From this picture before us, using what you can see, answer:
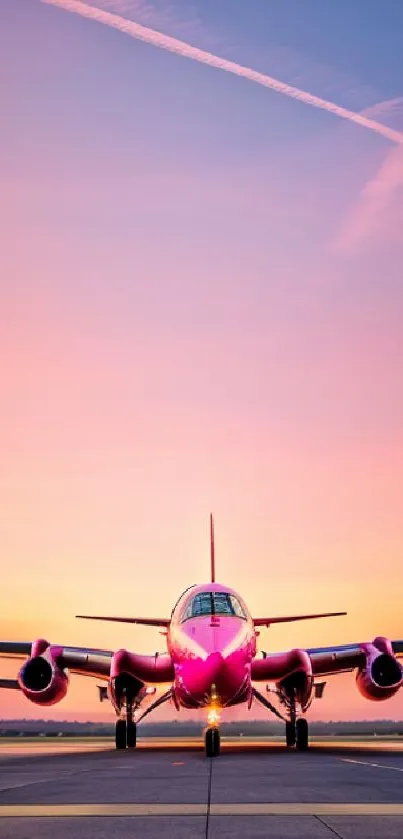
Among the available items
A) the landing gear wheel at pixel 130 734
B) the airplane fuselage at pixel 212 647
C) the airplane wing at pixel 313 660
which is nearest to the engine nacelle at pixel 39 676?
the landing gear wheel at pixel 130 734

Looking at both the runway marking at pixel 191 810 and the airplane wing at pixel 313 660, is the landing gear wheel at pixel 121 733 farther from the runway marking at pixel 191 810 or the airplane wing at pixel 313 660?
the runway marking at pixel 191 810

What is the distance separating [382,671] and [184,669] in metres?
7.81

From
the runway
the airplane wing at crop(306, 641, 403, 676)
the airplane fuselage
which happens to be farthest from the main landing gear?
the runway

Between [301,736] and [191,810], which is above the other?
[191,810]

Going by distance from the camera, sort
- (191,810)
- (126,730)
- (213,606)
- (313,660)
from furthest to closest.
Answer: (126,730), (313,660), (213,606), (191,810)

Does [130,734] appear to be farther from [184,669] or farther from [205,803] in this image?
[205,803]

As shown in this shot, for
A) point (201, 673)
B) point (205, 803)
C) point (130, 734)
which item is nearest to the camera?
point (205, 803)

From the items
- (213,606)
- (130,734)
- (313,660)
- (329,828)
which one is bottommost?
(130,734)

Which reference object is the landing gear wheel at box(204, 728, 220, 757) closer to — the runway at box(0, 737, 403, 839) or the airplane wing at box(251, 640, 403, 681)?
the runway at box(0, 737, 403, 839)

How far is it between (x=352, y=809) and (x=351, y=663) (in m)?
19.7

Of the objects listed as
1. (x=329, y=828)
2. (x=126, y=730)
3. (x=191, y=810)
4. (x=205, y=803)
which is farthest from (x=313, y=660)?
(x=329, y=828)

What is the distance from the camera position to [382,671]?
26891mm

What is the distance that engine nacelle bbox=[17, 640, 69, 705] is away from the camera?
27.7m

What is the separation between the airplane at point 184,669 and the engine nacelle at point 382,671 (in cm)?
3
